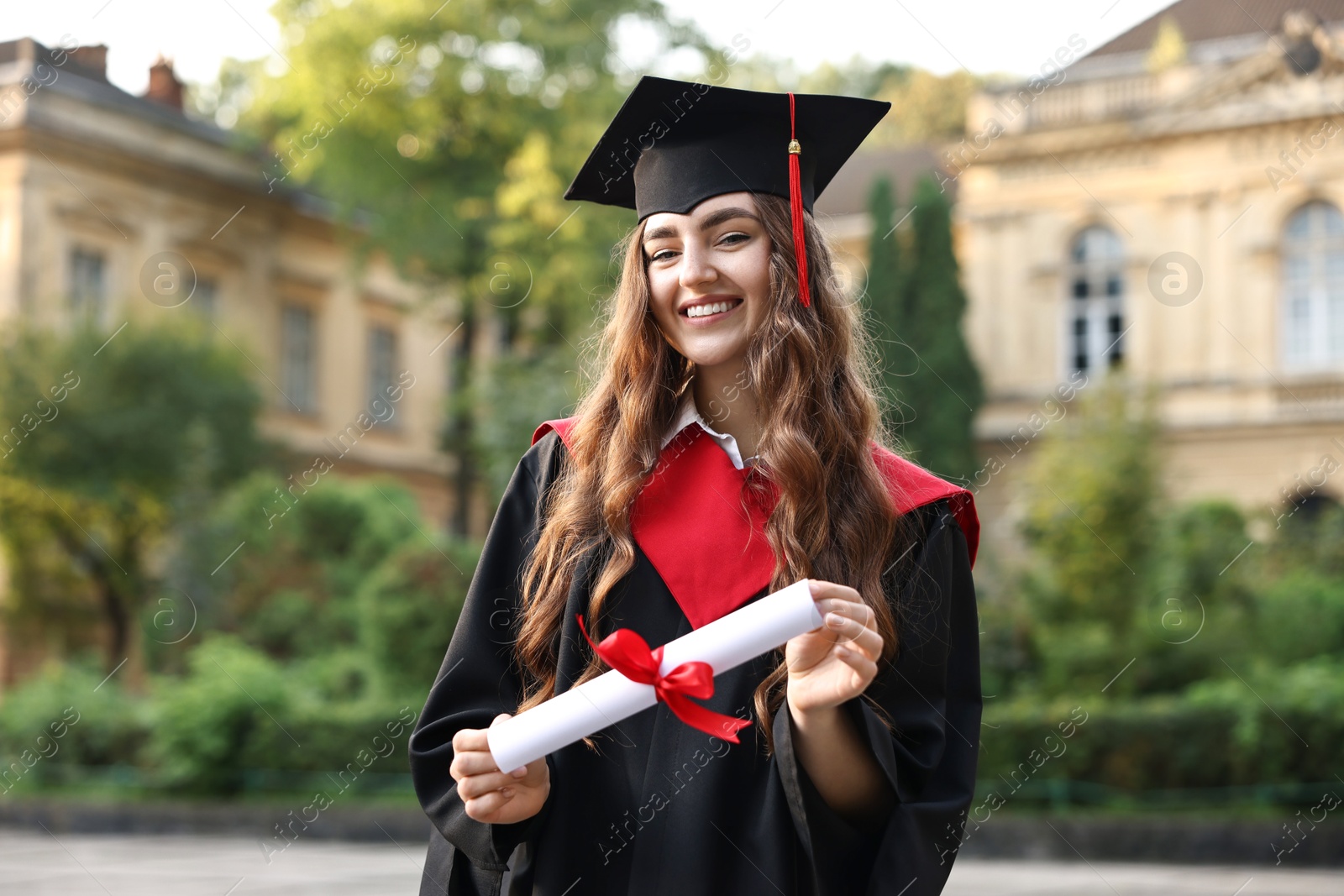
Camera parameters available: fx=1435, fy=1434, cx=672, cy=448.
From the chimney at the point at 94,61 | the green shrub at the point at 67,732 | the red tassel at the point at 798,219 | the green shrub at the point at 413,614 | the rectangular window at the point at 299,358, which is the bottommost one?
the green shrub at the point at 67,732

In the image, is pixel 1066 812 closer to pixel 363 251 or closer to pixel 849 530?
pixel 849 530

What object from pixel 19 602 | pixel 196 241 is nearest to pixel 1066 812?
pixel 19 602

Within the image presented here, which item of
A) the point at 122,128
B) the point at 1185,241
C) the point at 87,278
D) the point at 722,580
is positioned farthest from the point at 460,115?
the point at 722,580

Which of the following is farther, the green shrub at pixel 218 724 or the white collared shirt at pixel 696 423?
the green shrub at pixel 218 724

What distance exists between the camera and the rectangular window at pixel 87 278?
2564 cm

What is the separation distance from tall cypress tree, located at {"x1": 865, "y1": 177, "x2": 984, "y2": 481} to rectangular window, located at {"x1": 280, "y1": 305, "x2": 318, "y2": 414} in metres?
13.4

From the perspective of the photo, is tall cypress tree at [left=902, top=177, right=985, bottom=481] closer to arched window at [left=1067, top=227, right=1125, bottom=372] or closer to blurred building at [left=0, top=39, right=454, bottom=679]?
arched window at [left=1067, top=227, right=1125, bottom=372]

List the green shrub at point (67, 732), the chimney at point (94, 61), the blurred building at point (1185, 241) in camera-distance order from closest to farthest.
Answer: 1. the green shrub at point (67, 732)
2. the blurred building at point (1185, 241)
3. the chimney at point (94, 61)

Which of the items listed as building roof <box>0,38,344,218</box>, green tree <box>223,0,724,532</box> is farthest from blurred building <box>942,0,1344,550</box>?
building roof <box>0,38,344,218</box>

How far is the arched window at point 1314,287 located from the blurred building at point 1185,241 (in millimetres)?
31

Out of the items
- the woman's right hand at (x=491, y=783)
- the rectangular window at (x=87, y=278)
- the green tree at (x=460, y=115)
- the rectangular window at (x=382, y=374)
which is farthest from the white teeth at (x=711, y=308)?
the rectangular window at (x=382, y=374)

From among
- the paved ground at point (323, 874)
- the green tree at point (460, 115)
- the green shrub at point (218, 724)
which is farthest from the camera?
the green tree at point (460, 115)

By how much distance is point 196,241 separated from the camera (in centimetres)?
2897

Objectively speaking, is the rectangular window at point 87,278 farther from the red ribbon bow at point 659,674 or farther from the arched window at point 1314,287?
the red ribbon bow at point 659,674
